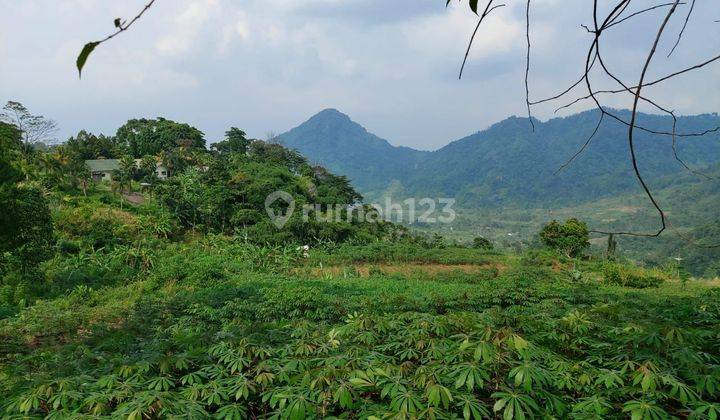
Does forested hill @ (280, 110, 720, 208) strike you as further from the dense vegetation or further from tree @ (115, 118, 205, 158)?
the dense vegetation

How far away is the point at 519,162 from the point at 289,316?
5167 inches

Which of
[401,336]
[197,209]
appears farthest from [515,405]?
[197,209]

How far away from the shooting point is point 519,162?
5133 inches

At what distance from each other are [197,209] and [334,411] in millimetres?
20884

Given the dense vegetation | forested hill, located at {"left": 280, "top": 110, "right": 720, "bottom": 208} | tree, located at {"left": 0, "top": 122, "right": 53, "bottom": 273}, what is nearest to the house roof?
the dense vegetation

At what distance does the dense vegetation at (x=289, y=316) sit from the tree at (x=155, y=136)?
1.54 meters

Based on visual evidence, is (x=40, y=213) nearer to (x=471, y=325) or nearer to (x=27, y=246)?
(x=27, y=246)

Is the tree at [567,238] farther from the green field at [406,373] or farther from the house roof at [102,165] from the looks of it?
the house roof at [102,165]

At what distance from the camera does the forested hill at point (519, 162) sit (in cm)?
10769

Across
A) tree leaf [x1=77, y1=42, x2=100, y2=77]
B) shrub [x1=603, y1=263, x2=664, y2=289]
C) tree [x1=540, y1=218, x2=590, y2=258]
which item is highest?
tree leaf [x1=77, y1=42, x2=100, y2=77]

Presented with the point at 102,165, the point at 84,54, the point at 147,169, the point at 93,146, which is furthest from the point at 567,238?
the point at 93,146

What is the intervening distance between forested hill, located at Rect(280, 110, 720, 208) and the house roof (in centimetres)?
6291

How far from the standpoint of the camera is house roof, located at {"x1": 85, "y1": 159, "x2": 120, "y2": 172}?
27.1 m

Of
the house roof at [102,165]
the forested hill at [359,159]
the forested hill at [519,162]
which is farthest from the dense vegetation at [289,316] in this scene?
the forested hill at [359,159]
